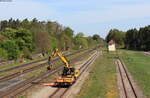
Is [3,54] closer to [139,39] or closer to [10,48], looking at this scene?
[10,48]

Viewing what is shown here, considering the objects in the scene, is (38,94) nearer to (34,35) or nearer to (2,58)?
(2,58)

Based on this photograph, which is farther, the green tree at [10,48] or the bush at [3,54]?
the green tree at [10,48]

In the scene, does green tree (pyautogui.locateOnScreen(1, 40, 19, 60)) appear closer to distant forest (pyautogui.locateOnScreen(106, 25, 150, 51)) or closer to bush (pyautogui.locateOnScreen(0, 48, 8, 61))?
bush (pyautogui.locateOnScreen(0, 48, 8, 61))

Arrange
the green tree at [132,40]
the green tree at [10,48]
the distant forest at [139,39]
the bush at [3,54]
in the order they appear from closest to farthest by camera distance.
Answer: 1. the bush at [3,54]
2. the green tree at [10,48]
3. the distant forest at [139,39]
4. the green tree at [132,40]

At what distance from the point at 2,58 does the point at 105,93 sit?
40518 millimetres

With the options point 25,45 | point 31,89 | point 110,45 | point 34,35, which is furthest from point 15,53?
point 110,45

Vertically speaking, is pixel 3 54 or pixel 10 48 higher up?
Result: pixel 10 48

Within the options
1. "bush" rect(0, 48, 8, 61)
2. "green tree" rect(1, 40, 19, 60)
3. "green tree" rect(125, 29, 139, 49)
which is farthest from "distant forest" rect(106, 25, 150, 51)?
"bush" rect(0, 48, 8, 61)

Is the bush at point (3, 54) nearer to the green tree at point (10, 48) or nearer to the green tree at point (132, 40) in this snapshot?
the green tree at point (10, 48)

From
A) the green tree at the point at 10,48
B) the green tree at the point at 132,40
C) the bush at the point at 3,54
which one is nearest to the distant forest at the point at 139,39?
the green tree at the point at 132,40

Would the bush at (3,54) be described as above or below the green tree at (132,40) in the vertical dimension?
below

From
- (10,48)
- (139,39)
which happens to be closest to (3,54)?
(10,48)

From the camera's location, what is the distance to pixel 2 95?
22.5m

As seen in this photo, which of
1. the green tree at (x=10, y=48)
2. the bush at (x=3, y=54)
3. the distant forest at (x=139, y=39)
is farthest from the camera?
the distant forest at (x=139, y=39)
